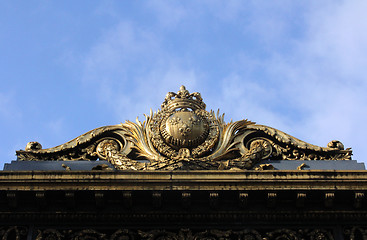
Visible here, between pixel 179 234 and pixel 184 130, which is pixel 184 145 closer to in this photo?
pixel 184 130

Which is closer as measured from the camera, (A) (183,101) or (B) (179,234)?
(B) (179,234)

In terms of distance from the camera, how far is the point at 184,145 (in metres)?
19.8

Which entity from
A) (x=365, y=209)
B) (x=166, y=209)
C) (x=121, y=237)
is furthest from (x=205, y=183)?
(x=365, y=209)

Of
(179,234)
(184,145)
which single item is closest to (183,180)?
(179,234)

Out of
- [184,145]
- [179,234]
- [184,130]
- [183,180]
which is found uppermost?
[184,130]

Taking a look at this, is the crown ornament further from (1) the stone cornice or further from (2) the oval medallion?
(1) the stone cornice

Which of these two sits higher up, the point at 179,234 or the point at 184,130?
the point at 184,130

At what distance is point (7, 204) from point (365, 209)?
25.6ft

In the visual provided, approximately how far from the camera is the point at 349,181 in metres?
17.8

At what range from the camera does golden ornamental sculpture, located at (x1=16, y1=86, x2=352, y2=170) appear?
1945 cm

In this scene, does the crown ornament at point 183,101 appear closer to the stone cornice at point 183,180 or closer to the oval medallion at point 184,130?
the oval medallion at point 184,130

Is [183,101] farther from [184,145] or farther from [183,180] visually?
[183,180]

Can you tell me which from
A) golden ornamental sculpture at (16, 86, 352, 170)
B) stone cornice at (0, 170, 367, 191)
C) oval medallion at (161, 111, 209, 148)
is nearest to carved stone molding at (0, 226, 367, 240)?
stone cornice at (0, 170, 367, 191)

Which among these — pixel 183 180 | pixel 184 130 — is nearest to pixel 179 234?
pixel 183 180
